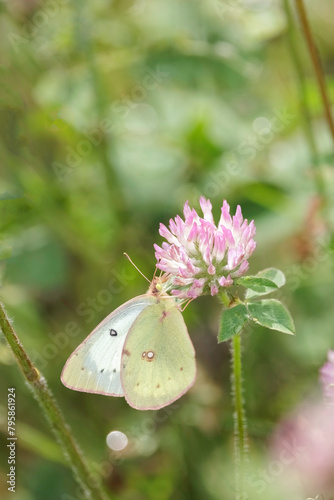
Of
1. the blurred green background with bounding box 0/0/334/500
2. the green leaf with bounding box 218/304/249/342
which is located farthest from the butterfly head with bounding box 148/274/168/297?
the blurred green background with bounding box 0/0/334/500

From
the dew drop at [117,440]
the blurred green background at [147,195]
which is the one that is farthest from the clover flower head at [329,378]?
the dew drop at [117,440]

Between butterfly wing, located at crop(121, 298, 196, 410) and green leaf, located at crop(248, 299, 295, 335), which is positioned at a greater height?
green leaf, located at crop(248, 299, 295, 335)

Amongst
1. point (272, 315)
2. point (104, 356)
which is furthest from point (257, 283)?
point (104, 356)

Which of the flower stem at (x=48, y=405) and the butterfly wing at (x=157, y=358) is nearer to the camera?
the flower stem at (x=48, y=405)

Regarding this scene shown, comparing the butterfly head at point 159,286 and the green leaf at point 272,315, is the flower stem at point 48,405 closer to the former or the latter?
the butterfly head at point 159,286

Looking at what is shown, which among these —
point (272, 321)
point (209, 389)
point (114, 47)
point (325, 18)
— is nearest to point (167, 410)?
point (209, 389)

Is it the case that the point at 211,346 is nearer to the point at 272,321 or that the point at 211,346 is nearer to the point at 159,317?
the point at 159,317

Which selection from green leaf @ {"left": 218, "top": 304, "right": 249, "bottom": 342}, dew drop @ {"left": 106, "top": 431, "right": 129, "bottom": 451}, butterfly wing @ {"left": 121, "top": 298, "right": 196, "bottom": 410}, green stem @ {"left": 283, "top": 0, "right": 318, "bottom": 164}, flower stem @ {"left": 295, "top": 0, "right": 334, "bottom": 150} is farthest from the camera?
dew drop @ {"left": 106, "top": 431, "right": 129, "bottom": 451}

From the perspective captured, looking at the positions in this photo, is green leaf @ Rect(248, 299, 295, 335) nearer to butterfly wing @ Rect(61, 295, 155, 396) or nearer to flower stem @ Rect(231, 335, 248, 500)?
flower stem @ Rect(231, 335, 248, 500)
